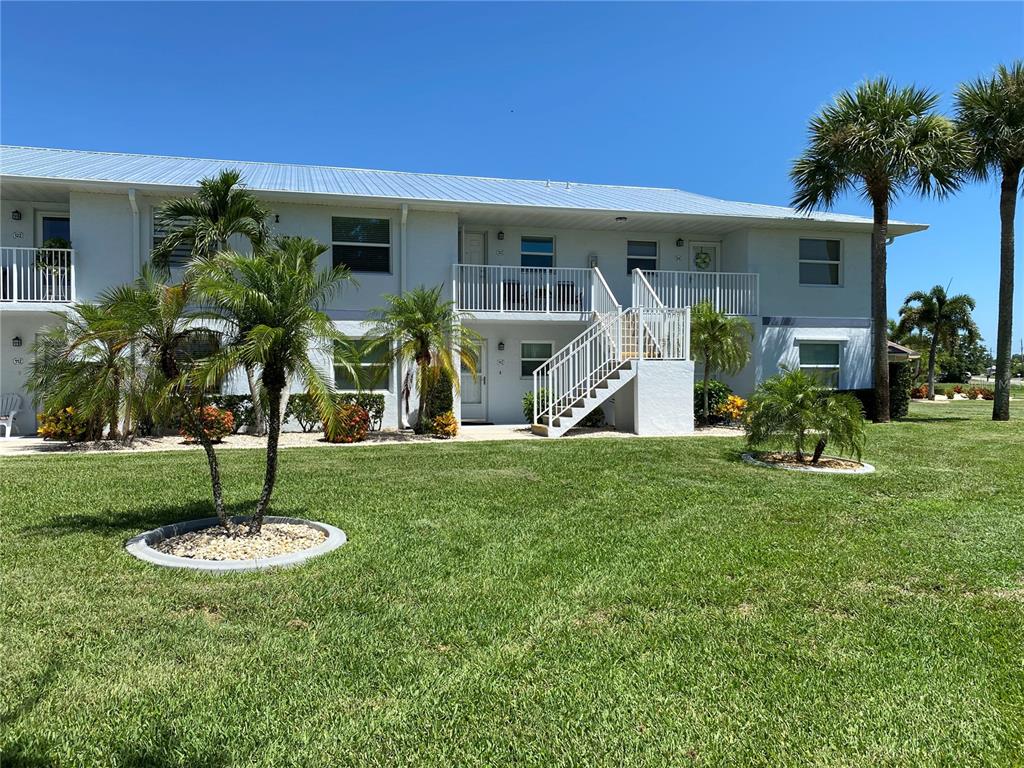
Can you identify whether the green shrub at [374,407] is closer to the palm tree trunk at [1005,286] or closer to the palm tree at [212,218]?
the palm tree at [212,218]

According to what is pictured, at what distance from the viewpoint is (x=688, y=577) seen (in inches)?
187

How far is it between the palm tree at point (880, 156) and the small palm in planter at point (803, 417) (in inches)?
338

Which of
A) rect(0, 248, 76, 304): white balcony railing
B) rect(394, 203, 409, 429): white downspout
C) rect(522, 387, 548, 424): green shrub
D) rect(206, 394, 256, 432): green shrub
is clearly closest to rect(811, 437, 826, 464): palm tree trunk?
rect(522, 387, 548, 424): green shrub

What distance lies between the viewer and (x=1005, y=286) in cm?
1695

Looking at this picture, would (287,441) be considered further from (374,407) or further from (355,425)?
(374,407)

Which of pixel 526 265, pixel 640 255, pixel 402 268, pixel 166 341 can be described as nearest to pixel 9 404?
pixel 402 268

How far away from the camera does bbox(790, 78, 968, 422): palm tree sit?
49.3ft

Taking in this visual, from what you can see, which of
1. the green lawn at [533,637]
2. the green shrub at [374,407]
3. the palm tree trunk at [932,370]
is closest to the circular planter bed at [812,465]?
the green lawn at [533,637]

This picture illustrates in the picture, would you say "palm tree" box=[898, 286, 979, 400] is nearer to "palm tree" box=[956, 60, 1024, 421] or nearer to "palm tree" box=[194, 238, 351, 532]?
"palm tree" box=[956, 60, 1024, 421]

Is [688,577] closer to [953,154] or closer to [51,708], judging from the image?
[51,708]

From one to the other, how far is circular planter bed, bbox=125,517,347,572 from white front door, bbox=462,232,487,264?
12329 mm

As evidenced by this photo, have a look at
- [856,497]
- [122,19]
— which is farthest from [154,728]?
[122,19]

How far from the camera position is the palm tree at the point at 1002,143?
628 inches

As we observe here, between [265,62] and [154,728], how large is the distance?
44.3ft
